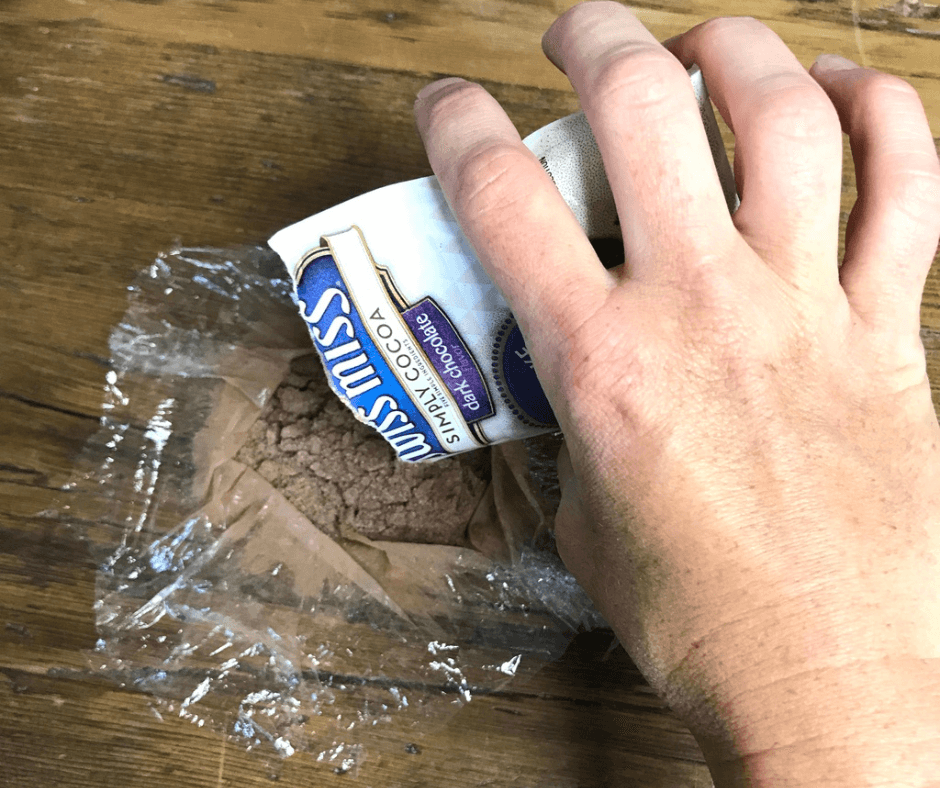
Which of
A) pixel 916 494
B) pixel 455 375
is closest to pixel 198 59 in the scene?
pixel 455 375

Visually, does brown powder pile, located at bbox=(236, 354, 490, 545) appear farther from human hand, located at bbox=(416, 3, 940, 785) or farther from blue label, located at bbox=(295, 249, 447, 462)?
human hand, located at bbox=(416, 3, 940, 785)

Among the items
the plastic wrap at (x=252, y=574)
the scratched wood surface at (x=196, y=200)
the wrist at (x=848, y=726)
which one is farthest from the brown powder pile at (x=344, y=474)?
the wrist at (x=848, y=726)

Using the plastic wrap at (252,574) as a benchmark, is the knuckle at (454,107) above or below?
above

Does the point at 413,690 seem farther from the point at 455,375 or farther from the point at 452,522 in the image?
the point at 455,375

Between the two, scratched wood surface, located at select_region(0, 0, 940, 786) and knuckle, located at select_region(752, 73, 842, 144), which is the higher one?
knuckle, located at select_region(752, 73, 842, 144)

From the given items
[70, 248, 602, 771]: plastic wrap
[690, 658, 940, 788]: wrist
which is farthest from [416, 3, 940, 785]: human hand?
[70, 248, 602, 771]: plastic wrap

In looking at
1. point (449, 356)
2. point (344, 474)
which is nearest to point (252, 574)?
point (344, 474)

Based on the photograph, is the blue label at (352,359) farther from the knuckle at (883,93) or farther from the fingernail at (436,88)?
the knuckle at (883,93)
